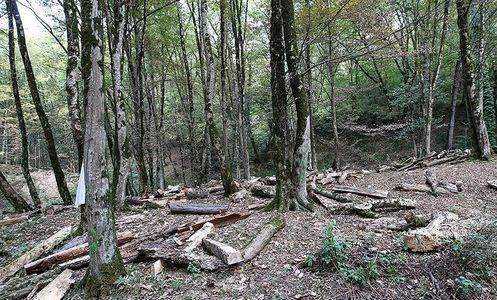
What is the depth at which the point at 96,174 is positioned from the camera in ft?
11.9

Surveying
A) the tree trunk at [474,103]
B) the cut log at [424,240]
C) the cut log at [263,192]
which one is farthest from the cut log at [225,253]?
the tree trunk at [474,103]

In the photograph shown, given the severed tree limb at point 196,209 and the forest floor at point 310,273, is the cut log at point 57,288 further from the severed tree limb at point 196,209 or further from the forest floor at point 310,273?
the severed tree limb at point 196,209

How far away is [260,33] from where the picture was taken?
1633cm

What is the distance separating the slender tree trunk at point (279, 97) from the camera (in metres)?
6.08

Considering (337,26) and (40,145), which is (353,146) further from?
(40,145)

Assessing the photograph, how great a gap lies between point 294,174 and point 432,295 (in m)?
3.25

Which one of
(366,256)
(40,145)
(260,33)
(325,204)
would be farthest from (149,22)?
(40,145)

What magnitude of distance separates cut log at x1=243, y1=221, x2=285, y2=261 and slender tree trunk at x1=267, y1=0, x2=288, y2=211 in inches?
39.5

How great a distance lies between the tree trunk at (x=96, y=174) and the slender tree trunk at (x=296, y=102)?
11.5ft

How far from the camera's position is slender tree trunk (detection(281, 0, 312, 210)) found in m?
6.12

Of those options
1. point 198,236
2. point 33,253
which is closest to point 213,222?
point 198,236

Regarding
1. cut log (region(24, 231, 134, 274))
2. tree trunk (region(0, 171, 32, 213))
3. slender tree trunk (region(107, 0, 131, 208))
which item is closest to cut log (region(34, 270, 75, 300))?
cut log (region(24, 231, 134, 274))

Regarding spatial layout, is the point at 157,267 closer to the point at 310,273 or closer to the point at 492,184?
the point at 310,273

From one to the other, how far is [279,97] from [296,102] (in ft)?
1.17
